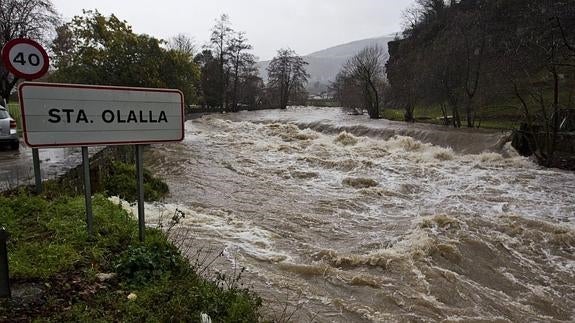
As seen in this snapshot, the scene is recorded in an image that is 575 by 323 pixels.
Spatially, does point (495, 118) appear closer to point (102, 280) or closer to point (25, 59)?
point (25, 59)

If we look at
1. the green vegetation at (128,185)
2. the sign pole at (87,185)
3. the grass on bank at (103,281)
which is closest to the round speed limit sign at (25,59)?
the sign pole at (87,185)

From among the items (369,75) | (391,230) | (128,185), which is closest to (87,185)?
(128,185)

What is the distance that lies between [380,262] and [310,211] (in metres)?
2.92

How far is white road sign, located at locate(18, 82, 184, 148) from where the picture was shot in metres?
2.98

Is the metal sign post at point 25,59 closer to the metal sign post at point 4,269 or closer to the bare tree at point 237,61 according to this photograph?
the metal sign post at point 4,269

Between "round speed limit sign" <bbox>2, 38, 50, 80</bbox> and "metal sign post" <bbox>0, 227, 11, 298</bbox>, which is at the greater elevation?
"round speed limit sign" <bbox>2, 38, 50, 80</bbox>

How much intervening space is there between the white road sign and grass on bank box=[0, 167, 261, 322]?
1.02m

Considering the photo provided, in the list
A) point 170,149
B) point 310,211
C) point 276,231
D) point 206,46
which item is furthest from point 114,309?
point 206,46

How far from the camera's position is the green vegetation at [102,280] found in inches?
104

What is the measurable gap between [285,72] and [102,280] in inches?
2154

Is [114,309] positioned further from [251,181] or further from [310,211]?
[251,181]

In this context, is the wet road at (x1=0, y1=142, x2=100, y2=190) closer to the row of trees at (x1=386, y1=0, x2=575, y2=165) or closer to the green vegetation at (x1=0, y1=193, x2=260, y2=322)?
the green vegetation at (x1=0, y1=193, x2=260, y2=322)

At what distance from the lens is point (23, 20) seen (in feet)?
78.2

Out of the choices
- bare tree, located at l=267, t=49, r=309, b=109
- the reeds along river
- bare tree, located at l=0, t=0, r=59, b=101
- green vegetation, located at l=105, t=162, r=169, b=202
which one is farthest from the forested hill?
bare tree, located at l=0, t=0, r=59, b=101
